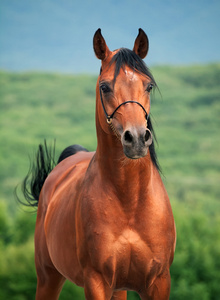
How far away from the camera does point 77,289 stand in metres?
10.2

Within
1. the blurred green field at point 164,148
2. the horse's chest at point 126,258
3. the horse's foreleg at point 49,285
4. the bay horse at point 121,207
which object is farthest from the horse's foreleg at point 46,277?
the blurred green field at point 164,148

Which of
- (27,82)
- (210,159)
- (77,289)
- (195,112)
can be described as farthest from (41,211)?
(27,82)

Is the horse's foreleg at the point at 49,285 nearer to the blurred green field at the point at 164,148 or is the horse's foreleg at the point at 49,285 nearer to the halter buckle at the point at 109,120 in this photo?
the halter buckle at the point at 109,120

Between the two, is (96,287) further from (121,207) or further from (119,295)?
(119,295)

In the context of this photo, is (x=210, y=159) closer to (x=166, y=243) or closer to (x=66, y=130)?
(x=66, y=130)

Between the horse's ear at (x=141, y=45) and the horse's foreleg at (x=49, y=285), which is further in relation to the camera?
the horse's foreleg at (x=49, y=285)

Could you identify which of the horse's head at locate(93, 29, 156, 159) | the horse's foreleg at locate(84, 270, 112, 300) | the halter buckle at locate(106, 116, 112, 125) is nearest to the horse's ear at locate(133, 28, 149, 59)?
the horse's head at locate(93, 29, 156, 159)

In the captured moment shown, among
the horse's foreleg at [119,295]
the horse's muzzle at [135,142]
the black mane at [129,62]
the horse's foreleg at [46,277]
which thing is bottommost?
the horse's foreleg at [119,295]

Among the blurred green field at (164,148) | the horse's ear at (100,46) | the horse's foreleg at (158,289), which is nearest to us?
the horse's ear at (100,46)

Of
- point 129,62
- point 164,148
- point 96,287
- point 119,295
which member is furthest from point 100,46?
point 164,148

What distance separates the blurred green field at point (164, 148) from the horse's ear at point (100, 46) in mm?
7427

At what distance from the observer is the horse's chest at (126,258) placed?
342 cm

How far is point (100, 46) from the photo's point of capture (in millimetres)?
3465

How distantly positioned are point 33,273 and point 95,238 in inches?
299
